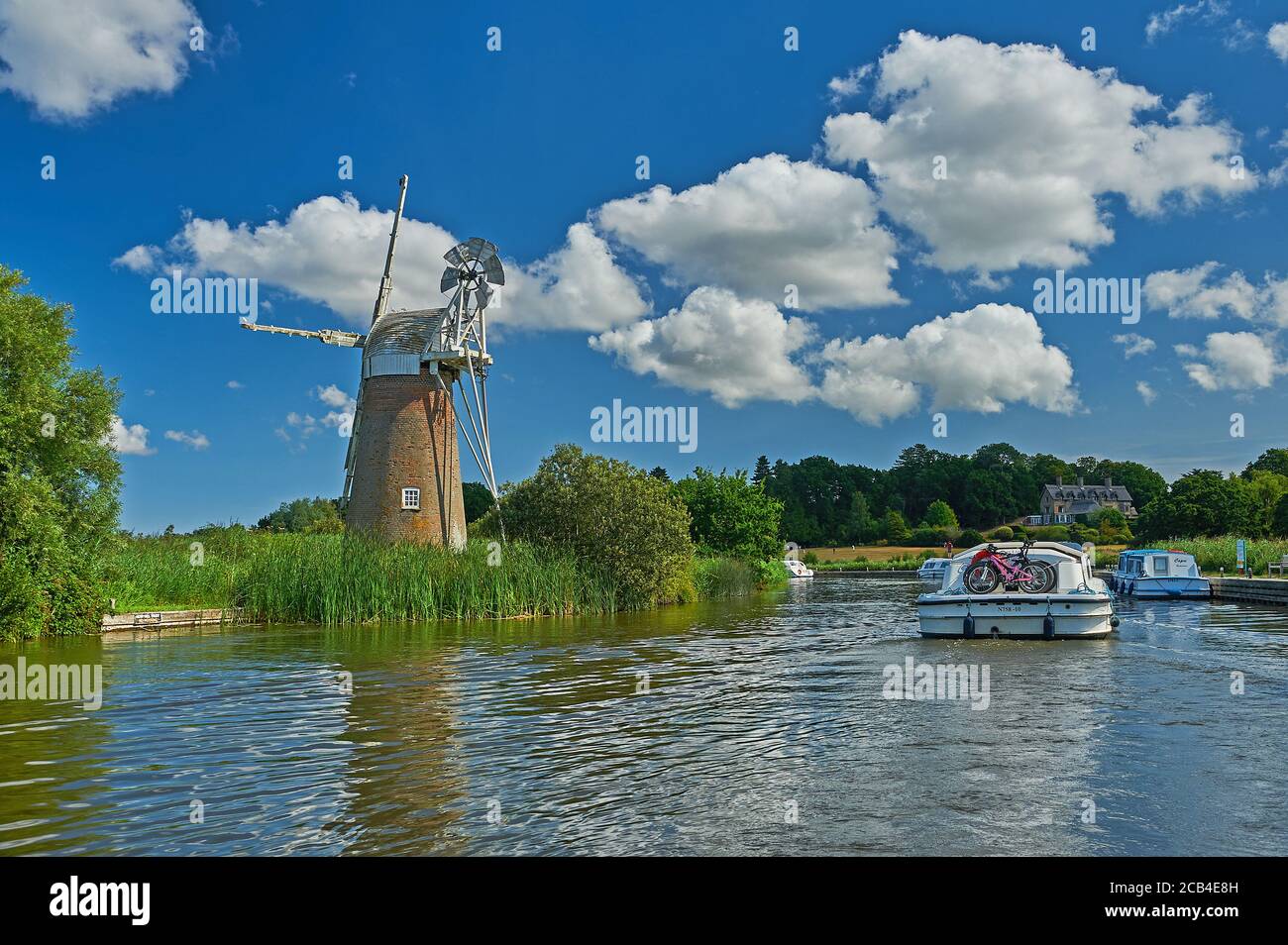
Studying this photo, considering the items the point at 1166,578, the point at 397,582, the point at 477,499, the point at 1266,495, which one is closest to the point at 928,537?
the point at 1266,495

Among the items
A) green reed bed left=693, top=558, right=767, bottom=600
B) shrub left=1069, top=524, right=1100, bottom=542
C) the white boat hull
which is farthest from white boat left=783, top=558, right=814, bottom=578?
the white boat hull

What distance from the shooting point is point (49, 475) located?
24406 mm

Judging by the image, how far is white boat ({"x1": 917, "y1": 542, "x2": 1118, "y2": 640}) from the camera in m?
23.2

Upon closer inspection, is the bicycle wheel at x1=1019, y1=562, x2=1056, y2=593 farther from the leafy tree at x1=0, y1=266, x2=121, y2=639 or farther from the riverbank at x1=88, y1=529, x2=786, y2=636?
the leafy tree at x1=0, y1=266, x2=121, y2=639

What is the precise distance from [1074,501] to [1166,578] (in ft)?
370

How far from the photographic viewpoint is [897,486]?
156 metres

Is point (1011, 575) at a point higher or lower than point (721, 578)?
higher

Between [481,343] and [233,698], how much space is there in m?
28.4

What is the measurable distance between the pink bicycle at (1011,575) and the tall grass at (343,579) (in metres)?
14.3

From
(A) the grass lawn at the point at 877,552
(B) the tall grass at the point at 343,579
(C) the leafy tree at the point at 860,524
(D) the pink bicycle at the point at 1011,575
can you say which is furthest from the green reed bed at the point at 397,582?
(C) the leafy tree at the point at 860,524

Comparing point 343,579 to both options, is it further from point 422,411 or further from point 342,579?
point 422,411

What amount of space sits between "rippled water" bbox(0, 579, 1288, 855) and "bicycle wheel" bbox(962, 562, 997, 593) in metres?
4.66

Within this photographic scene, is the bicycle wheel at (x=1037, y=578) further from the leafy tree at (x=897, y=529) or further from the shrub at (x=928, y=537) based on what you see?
→ the leafy tree at (x=897, y=529)

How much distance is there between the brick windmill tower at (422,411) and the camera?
3872cm
